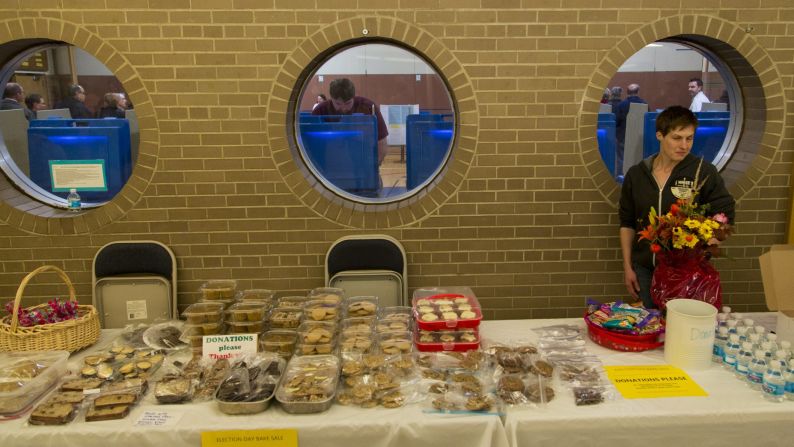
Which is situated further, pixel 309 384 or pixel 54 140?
pixel 54 140

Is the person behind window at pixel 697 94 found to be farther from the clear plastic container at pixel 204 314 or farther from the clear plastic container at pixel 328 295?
the clear plastic container at pixel 204 314

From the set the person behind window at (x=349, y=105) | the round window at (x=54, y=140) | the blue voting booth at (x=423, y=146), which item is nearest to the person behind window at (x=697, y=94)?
the blue voting booth at (x=423, y=146)

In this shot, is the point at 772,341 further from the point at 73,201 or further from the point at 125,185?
the point at 73,201

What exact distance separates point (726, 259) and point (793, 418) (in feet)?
7.74

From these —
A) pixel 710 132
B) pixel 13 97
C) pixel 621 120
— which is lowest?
pixel 710 132

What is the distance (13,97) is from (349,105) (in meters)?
2.49

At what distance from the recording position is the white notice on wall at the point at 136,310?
405cm

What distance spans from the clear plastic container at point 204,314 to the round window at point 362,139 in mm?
1751

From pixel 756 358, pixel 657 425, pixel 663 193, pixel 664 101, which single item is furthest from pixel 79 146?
pixel 664 101

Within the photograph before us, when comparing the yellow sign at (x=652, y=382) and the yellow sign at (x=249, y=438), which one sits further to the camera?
the yellow sign at (x=652, y=382)

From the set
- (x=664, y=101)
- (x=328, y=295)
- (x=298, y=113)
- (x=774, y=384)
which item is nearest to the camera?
(x=774, y=384)

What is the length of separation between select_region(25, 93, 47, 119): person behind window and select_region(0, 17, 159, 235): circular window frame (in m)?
0.53

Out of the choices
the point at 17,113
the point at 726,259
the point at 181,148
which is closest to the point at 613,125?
the point at 726,259

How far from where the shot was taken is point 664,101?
5.54 meters
